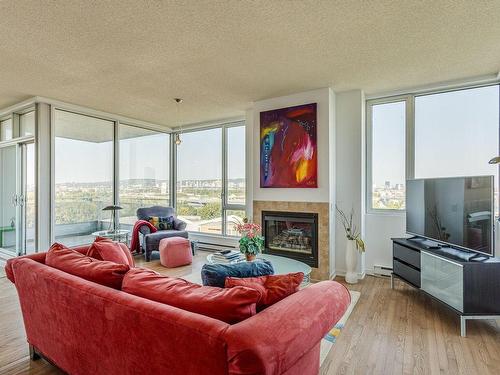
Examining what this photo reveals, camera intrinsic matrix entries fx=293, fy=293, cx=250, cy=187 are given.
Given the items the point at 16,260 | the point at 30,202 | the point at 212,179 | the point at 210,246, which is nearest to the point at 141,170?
the point at 212,179

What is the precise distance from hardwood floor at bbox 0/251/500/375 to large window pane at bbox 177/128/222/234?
3.40 m

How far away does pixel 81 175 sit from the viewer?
5.00 m

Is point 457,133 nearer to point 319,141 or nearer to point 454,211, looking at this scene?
point 454,211

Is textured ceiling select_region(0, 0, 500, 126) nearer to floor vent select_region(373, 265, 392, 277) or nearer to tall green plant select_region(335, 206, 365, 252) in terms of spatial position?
tall green plant select_region(335, 206, 365, 252)

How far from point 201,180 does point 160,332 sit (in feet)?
16.9

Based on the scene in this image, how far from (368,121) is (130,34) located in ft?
11.0

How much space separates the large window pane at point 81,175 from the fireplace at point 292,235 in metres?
3.05

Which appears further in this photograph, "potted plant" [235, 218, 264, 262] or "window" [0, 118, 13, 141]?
"window" [0, 118, 13, 141]

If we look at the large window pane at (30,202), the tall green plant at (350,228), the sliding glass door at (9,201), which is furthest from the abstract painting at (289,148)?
the sliding glass door at (9,201)

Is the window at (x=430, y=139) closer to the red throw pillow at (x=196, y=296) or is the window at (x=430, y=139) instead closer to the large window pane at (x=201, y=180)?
the large window pane at (x=201, y=180)

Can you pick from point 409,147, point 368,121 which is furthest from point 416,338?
point 368,121

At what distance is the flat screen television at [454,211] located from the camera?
2637mm

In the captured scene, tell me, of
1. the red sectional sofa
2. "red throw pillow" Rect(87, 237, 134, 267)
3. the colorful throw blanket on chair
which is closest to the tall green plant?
the red sectional sofa

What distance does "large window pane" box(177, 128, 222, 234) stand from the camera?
6023 millimetres
